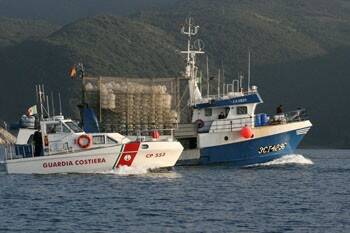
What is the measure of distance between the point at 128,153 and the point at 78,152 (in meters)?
2.65

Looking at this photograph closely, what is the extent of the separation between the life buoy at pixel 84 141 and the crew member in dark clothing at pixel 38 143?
2.34 m

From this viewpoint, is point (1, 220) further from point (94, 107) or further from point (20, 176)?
point (94, 107)

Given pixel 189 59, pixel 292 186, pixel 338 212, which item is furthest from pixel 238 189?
pixel 189 59

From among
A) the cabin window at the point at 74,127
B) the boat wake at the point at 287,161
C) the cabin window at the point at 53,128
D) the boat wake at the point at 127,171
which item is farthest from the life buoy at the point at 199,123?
the cabin window at the point at 53,128

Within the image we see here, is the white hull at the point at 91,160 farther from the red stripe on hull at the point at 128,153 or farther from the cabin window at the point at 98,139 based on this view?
the cabin window at the point at 98,139

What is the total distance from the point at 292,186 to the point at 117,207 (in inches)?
539

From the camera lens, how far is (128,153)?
196 feet

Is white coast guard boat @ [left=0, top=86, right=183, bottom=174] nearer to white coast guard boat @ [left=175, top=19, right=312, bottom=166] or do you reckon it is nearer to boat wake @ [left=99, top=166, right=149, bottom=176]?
boat wake @ [left=99, top=166, right=149, bottom=176]

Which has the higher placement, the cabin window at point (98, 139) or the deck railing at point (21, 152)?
the cabin window at point (98, 139)

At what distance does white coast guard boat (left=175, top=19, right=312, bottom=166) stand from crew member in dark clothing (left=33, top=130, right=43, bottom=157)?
11.5 meters

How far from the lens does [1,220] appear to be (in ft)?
138

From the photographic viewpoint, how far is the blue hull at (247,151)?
69312 mm

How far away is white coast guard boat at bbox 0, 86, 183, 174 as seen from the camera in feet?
194

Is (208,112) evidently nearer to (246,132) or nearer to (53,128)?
(246,132)
